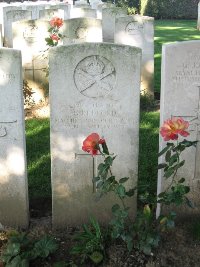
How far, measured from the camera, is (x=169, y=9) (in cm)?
2566

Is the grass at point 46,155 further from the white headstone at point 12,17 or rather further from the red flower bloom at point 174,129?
the white headstone at point 12,17

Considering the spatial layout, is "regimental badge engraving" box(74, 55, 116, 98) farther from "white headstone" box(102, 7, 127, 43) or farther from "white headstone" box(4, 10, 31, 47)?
"white headstone" box(102, 7, 127, 43)

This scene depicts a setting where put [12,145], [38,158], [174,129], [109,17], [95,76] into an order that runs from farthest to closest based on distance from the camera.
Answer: [109,17]
[38,158]
[12,145]
[95,76]
[174,129]

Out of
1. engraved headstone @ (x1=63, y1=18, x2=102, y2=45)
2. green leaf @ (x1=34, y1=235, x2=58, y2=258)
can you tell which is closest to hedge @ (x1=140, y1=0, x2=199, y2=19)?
engraved headstone @ (x1=63, y1=18, x2=102, y2=45)

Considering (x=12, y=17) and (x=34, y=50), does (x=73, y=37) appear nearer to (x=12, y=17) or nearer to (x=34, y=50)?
(x=34, y=50)

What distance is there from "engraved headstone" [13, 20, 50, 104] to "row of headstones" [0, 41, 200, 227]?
384 centimetres

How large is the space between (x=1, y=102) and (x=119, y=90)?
3.26ft

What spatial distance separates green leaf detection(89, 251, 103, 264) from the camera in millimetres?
3615

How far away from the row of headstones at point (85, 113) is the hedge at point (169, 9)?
2125 cm

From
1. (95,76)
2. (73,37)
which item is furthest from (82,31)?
(95,76)

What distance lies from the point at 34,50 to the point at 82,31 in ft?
2.78

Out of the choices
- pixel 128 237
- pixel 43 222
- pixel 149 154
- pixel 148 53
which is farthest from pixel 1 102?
pixel 148 53

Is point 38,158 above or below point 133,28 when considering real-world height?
below

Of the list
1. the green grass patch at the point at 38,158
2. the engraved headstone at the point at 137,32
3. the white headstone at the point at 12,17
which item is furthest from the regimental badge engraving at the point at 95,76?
the white headstone at the point at 12,17
